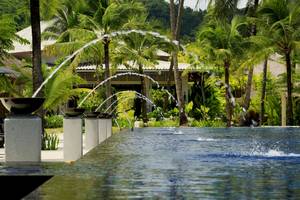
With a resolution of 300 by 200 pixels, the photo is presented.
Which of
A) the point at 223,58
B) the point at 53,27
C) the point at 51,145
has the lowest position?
the point at 51,145

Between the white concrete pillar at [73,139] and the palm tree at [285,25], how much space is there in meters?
20.6

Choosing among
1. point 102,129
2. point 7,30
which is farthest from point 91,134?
point 7,30

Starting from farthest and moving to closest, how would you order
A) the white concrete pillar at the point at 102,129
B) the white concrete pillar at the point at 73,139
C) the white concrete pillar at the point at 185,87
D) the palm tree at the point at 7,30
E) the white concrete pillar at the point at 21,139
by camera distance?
1. the white concrete pillar at the point at 185,87
2. the palm tree at the point at 7,30
3. the white concrete pillar at the point at 102,129
4. the white concrete pillar at the point at 73,139
5. the white concrete pillar at the point at 21,139

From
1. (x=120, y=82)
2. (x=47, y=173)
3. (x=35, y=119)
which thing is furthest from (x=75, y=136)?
(x=120, y=82)

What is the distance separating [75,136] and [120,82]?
105 feet

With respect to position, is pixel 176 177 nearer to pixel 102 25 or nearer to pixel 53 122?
pixel 102 25

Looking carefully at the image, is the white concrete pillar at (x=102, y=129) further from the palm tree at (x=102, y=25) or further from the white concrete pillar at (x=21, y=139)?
the palm tree at (x=102, y=25)

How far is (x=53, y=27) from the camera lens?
5000 centimetres

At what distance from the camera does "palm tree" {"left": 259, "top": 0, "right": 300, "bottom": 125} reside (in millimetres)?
33156

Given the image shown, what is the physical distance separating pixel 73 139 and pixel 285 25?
21.9 m

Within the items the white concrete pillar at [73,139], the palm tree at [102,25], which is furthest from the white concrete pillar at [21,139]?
the palm tree at [102,25]

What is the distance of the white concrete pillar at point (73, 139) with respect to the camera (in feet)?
44.3

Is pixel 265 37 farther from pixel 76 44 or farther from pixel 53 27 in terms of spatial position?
pixel 53 27

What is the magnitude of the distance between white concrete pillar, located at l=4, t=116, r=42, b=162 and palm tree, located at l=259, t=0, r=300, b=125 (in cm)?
2386
